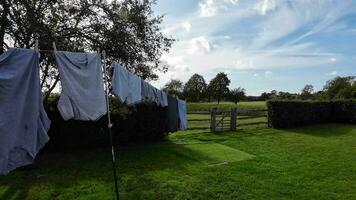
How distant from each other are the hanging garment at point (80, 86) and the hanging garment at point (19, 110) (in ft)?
1.35

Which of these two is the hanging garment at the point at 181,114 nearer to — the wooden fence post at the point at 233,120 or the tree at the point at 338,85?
the wooden fence post at the point at 233,120

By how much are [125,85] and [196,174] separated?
3.74 m

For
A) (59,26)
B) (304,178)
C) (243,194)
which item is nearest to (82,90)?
(243,194)

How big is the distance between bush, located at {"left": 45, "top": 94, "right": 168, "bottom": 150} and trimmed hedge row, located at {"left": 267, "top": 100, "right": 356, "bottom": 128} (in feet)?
31.2

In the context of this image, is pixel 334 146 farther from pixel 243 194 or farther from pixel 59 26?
pixel 59 26

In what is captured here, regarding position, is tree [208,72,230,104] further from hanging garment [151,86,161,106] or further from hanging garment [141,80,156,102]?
hanging garment [141,80,156,102]

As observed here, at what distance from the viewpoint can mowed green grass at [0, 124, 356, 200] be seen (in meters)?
8.02

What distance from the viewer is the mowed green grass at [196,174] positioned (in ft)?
26.3

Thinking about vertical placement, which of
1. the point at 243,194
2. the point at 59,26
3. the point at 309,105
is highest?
the point at 59,26

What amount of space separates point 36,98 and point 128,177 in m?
4.20

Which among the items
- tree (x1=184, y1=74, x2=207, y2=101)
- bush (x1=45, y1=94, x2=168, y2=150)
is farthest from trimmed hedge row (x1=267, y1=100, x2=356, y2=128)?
tree (x1=184, y1=74, x2=207, y2=101)

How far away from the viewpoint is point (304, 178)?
31.8 feet

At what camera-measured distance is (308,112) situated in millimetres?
24281

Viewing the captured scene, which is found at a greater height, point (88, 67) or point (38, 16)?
point (38, 16)
